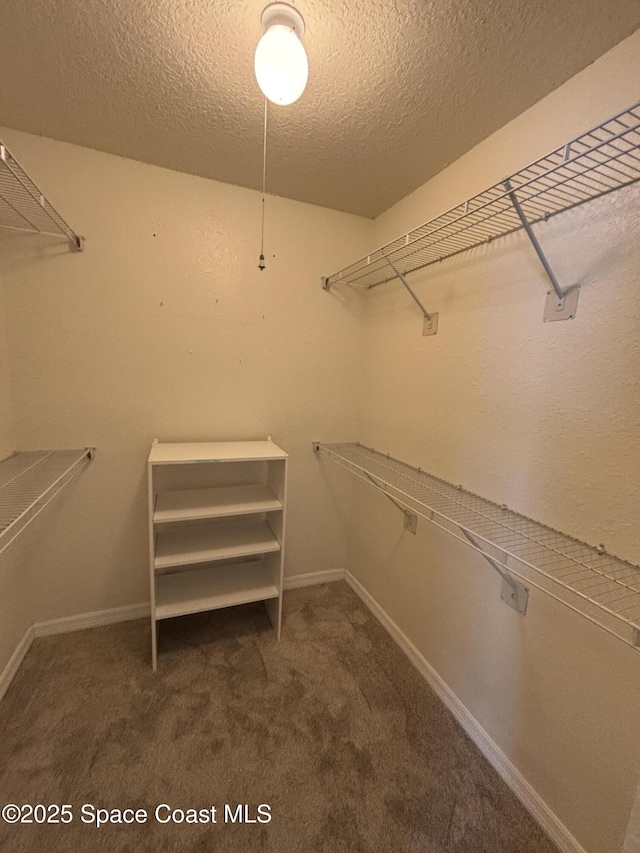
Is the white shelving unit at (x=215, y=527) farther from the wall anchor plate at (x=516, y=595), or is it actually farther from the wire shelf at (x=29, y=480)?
the wall anchor plate at (x=516, y=595)

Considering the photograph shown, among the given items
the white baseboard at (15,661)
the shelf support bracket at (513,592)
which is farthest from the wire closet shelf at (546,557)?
the white baseboard at (15,661)

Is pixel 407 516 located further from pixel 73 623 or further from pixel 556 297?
pixel 73 623

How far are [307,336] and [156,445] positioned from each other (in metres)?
1.03

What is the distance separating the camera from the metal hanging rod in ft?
2.72

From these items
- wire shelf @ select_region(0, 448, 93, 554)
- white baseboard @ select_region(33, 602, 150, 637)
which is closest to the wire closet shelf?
wire shelf @ select_region(0, 448, 93, 554)

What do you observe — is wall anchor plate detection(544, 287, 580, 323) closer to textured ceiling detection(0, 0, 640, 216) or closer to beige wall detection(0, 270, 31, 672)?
textured ceiling detection(0, 0, 640, 216)

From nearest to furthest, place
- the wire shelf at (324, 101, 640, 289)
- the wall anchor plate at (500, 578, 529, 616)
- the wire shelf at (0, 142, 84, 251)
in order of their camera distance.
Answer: the wire shelf at (324, 101, 640, 289) < the wall anchor plate at (500, 578, 529, 616) < the wire shelf at (0, 142, 84, 251)

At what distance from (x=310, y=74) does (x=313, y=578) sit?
244 centimetres

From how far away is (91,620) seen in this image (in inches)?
72.6

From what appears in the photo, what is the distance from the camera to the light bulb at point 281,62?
86 centimetres

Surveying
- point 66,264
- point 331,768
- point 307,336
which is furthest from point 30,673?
point 307,336

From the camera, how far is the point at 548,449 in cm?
113

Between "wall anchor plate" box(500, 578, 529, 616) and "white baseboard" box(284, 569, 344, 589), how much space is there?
129 centimetres

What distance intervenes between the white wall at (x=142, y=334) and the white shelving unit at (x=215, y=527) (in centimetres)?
A: 17
